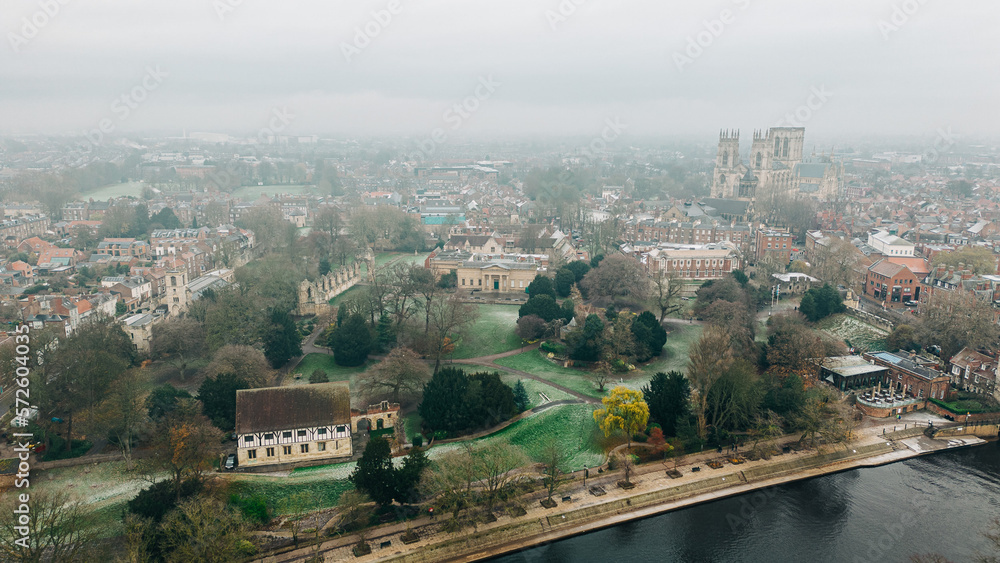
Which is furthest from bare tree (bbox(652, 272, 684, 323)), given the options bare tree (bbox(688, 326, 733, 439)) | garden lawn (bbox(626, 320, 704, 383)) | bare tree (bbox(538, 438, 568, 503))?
bare tree (bbox(538, 438, 568, 503))

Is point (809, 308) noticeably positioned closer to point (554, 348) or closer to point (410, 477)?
point (554, 348)

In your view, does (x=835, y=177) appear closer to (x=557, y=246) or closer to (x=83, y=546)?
(x=557, y=246)

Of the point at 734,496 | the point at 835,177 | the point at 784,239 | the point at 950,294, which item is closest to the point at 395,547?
the point at 734,496

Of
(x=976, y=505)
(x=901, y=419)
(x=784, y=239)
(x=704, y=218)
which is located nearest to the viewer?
(x=976, y=505)

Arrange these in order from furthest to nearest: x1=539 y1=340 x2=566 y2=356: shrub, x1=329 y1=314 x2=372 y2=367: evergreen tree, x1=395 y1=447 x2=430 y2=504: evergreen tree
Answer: x1=539 y1=340 x2=566 y2=356: shrub
x1=329 y1=314 x2=372 y2=367: evergreen tree
x1=395 y1=447 x2=430 y2=504: evergreen tree

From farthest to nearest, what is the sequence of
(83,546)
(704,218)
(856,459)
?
(704,218)
(856,459)
(83,546)

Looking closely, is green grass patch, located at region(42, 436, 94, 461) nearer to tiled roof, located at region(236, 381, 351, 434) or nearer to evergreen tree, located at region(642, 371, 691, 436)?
tiled roof, located at region(236, 381, 351, 434)
